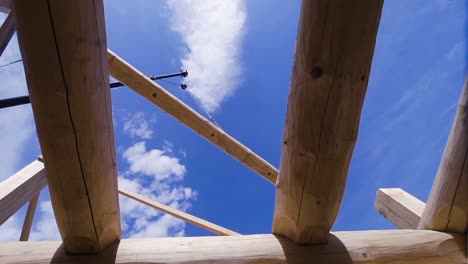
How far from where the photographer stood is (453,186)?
165 centimetres

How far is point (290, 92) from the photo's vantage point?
1.23 metres

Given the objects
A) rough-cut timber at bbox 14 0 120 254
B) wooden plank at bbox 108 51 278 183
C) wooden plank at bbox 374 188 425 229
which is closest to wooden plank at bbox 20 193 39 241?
wooden plank at bbox 108 51 278 183

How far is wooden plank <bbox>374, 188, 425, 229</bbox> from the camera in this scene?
216cm

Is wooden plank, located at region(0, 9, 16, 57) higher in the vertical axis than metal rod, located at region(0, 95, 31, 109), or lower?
higher

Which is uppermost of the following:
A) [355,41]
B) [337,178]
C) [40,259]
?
[355,41]

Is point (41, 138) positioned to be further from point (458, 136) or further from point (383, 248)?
point (458, 136)

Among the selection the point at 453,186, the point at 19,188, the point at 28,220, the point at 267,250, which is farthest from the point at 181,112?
the point at 453,186

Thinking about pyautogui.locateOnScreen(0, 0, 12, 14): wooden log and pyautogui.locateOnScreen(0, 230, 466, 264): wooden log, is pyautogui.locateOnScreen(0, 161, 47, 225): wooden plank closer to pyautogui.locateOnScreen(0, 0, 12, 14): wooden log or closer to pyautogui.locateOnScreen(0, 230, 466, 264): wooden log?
pyautogui.locateOnScreen(0, 230, 466, 264): wooden log

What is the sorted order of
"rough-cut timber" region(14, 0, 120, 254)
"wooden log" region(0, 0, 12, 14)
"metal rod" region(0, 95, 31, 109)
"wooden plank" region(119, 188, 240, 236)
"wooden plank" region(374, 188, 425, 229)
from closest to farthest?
"rough-cut timber" region(14, 0, 120, 254), "metal rod" region(0, 95, 31, 109), "wooden plank" region(374, 188, 425, 229), "wooden log" region(0, 0, 12, 14), "wooden plank" region(119, 188, 240, 236)

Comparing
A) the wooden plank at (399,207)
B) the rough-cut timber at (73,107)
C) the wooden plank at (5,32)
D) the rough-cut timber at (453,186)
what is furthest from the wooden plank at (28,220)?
the rough-cut timber at (453,186)

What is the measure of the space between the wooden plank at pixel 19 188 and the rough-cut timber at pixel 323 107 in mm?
2058

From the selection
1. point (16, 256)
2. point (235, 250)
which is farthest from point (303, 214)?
point (16, 256)

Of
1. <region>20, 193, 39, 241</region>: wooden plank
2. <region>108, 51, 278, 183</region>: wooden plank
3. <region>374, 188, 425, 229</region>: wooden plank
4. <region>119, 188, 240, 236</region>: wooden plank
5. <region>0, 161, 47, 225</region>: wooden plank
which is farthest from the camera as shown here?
<region>119, 188, 240, 236</region>: wooden plank

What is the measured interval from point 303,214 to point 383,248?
560mm
